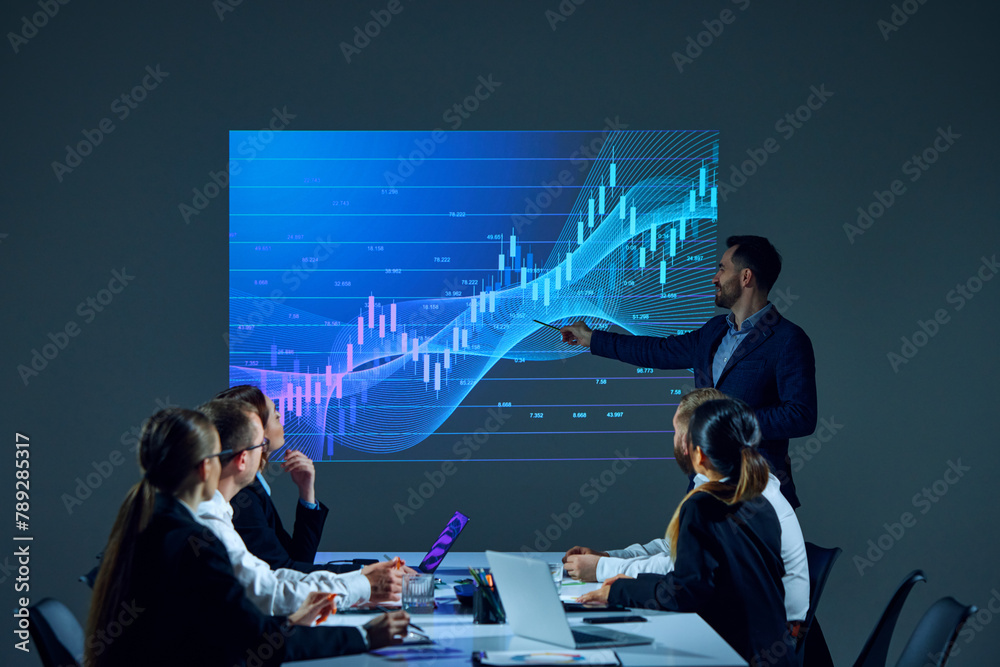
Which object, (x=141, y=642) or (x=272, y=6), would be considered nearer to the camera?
(x=141, y=642)

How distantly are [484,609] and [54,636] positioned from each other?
40.4 inches

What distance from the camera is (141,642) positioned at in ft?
5.89

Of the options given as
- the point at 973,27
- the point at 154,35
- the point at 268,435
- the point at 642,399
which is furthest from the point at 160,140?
the point at 973,27

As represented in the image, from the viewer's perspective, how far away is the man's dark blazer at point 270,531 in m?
2.71

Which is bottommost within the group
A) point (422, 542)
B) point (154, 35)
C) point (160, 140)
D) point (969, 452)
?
point (422, 542)

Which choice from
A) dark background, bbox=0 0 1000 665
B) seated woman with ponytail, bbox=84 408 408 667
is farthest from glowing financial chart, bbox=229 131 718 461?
seated woman with ponytail, bbox=84 408 408 667

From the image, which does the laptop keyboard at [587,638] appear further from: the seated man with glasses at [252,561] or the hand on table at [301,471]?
the hand on table at [301,471]

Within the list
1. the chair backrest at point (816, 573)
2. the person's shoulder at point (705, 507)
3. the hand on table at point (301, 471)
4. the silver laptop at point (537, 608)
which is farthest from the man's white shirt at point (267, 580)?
the chair backrest at point (816, 573)

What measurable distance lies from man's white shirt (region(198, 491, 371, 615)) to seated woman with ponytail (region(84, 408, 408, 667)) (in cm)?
27

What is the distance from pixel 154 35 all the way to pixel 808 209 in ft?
10.9

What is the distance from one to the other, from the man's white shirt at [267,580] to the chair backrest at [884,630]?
142cm

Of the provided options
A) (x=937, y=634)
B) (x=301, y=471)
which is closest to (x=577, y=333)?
(x=301, y=471)

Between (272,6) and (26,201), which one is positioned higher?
(272,6)

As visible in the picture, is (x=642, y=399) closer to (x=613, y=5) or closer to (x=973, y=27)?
(x=613, y=5)
